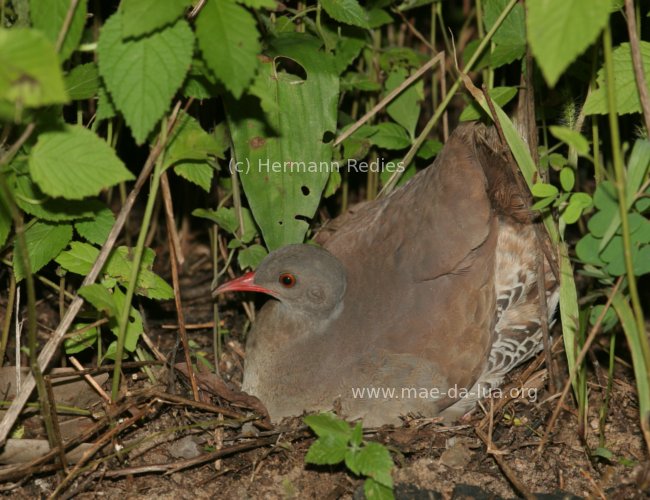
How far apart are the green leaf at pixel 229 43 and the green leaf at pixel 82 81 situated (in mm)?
462

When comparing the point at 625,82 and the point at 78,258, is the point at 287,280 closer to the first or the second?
the point at 78,258

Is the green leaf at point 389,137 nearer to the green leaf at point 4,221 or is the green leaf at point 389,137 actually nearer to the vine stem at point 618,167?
the vine stem at point 618,167

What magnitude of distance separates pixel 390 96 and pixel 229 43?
1.34 metres

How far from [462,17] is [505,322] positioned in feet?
6.03

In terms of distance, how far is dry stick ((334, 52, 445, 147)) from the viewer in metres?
3.16

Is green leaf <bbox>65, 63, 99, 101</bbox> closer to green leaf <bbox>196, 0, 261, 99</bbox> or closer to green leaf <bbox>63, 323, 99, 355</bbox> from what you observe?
green leaf <bbox>196, 0, 261, 99</bbox>

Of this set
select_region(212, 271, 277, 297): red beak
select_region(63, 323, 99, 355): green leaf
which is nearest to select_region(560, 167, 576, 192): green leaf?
select_region(212, 271, 277, 297): red beak

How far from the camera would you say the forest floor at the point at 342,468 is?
2.60 meters

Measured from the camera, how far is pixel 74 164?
2.13 m

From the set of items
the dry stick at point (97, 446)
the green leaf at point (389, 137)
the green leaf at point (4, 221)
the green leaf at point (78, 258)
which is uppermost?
the green leaf at point (389, 137)

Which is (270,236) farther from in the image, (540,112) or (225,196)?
(540,112)

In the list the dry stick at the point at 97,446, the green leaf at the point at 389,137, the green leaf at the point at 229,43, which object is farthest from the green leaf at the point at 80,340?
the green leaf at the point at 389,137

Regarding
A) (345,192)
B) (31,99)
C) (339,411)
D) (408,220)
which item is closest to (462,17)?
(345,192)

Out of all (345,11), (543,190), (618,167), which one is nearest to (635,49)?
(618,167)
